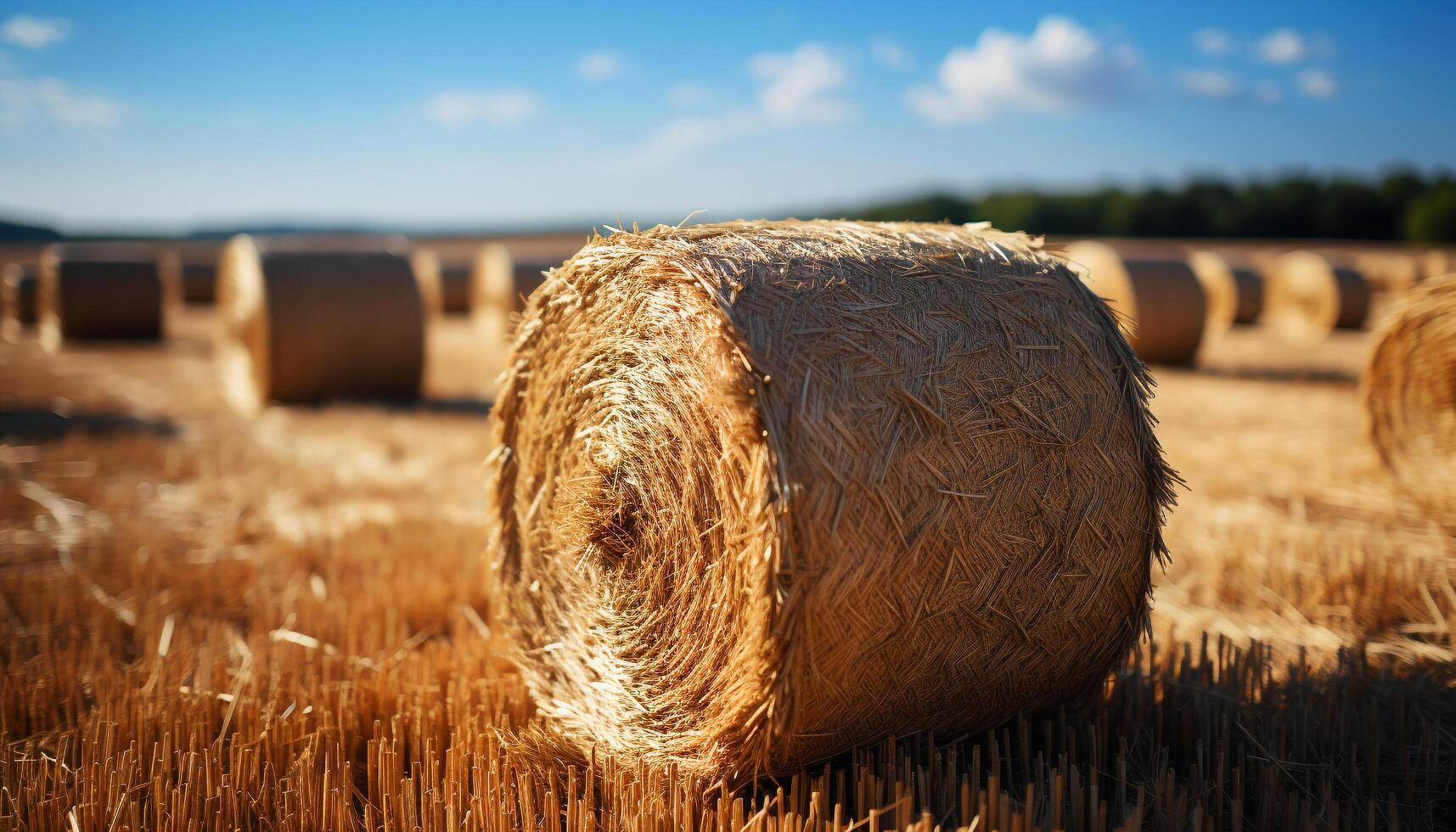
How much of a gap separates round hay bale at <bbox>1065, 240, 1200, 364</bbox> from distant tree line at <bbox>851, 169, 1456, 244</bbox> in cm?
2949

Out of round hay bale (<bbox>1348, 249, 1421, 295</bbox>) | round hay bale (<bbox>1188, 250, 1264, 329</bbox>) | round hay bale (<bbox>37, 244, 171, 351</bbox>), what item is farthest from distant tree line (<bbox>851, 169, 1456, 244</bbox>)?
round hay bale (<bbox>37, 244, 171, 351</bbox>)

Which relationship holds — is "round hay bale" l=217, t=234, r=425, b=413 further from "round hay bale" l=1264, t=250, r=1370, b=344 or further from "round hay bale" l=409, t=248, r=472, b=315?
"round hay bale" l=1264, t=250, r=1370, b=344

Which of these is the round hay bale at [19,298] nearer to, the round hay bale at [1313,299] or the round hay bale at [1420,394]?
the round hay bale at [1420,394]

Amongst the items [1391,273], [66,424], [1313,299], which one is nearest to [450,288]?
[66,424]

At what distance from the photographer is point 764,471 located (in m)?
2.46

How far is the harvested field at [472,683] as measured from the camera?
2.55m

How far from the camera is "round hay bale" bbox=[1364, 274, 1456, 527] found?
224 inches

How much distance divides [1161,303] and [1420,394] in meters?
7.35

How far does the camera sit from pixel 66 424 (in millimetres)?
8656

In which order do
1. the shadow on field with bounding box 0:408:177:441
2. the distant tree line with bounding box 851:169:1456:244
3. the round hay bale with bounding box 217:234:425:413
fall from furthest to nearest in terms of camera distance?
the distant tree line with bounding box 851:169:1456:244, the round hay bale with bounding box 217:234:425:413, the shadow on field with bounding box 0:408:177:441

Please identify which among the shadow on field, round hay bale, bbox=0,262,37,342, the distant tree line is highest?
the distant tree line

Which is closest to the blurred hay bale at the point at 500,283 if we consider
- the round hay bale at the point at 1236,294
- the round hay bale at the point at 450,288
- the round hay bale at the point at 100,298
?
the round hay bale at the point at 450,288

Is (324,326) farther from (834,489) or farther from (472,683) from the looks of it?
(834,489)

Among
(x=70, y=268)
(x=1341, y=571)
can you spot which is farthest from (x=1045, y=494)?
(x=70, y=268)
